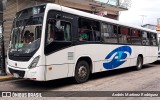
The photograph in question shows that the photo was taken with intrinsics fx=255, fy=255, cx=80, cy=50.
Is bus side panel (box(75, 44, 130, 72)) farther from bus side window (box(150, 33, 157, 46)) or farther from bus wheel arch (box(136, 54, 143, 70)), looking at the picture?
bus side window (box(150, 33, 157, 46))

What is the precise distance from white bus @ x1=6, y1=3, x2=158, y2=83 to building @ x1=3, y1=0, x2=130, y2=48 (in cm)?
677

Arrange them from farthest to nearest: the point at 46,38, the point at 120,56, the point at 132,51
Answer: the point at 132,51 → the point at 120,56 → the point at 46,38

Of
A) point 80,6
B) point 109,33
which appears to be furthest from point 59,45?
point 80,6

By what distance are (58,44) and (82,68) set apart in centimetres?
176

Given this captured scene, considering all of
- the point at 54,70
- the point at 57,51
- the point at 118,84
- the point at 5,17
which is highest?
the point at 5,17

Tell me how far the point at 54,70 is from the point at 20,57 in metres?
1.25

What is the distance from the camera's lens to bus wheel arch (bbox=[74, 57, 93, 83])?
385 inches

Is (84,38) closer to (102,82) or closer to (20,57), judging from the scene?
(102,82)

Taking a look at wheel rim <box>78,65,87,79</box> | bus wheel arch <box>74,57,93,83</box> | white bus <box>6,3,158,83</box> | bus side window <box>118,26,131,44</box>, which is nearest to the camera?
white bus <box>6,3,158,83</box>

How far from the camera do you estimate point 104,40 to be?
11.4 metres

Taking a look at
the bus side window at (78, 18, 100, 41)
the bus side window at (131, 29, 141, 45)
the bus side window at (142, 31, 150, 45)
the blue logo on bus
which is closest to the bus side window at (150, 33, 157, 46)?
the bus side window at (142, 31, 150, 45)

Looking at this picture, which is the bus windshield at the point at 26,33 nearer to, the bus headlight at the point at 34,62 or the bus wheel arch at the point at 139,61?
the bus headlight at the point at 34,62

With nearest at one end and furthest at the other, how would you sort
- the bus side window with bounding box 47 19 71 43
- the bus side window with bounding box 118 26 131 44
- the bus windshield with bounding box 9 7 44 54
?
the bus windshield with bounding box 9 7 44 54, the bus side window with bounding box 47 19 71 43, the bus side window with bounding box 118 26 131 44

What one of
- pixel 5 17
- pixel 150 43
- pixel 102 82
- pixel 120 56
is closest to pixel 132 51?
pixel 120 56
